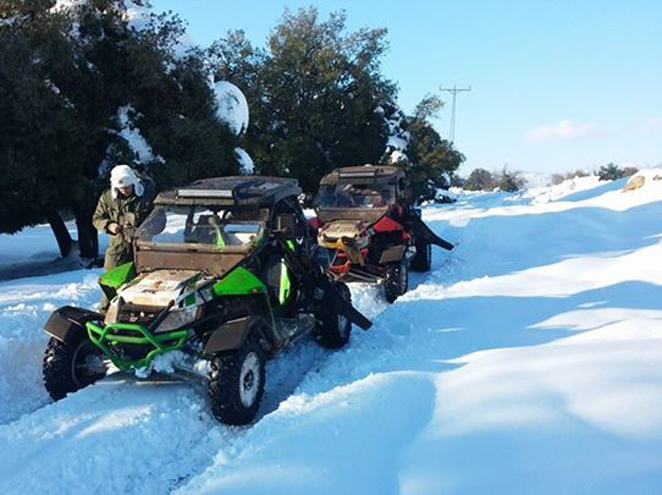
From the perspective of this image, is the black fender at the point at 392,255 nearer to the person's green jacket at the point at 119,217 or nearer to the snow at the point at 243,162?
the person's green jacket at the point at 119,217

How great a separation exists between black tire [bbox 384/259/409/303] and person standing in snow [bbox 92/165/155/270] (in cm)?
388

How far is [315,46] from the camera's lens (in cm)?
2656

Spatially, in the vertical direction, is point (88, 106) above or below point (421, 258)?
above

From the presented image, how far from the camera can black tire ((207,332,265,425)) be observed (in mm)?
4738

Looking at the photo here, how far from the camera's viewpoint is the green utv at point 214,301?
4906 mm

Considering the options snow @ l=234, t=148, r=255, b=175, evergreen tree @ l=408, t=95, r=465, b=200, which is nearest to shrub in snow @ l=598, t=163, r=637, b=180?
evergreen tree @ l=408, t=95, r=465, b=200

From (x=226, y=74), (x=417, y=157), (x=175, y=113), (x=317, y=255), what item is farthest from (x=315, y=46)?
(x=317, y=255)

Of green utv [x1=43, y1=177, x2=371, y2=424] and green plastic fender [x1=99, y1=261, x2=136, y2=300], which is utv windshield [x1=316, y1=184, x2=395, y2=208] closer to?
green utv [x1=43, y1=177, x2=371, y2=424]

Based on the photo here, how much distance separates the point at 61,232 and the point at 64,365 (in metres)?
10.9

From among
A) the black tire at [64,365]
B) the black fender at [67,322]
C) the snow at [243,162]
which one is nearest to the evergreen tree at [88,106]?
the snow at [243,162]

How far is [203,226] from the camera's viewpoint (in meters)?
6.01

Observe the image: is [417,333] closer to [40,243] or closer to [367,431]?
[367,431]

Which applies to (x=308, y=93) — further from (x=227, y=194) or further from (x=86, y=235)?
(x=227, y=194)

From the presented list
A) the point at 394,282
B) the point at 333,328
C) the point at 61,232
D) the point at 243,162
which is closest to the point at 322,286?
the point at 333,328
